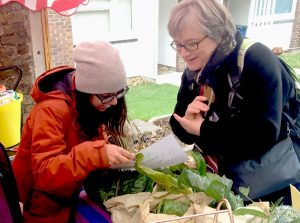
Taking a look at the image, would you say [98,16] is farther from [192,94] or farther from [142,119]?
[192,94]

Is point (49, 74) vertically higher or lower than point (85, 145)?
higher

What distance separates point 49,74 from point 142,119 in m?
3.63

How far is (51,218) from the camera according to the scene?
5.08 feet

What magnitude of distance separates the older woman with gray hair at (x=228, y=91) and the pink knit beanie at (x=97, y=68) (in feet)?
1.05

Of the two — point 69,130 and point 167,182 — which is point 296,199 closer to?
→ point 167,182

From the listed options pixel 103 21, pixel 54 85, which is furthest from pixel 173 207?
pixel 103 21

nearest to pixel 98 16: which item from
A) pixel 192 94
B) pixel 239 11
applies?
pixel 239 11

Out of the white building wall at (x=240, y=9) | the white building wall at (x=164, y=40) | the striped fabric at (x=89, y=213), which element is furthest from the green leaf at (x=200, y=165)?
the white building wall at (x=240, y=9)

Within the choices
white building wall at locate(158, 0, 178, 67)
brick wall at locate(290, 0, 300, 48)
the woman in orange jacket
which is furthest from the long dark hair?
brick wall at locate(290, 0, 300, 48)

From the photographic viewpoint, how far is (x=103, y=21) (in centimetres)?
712

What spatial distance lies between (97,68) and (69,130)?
29cm

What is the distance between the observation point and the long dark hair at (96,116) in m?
1.53

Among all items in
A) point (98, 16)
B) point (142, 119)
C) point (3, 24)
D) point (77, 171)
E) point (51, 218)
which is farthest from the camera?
point (98, 16)

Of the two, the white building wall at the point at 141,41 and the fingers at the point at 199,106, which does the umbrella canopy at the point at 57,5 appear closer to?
the fingers at the point at 199,106
